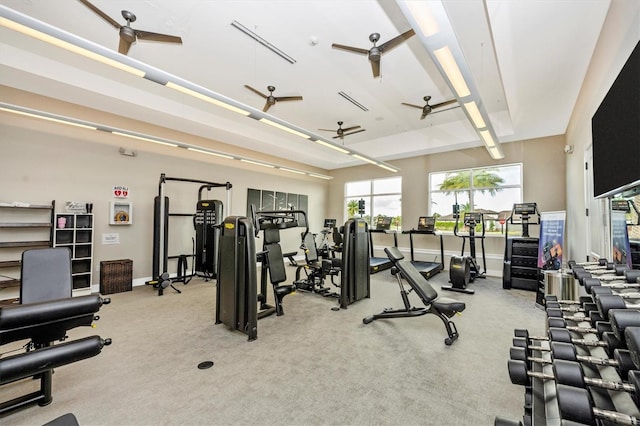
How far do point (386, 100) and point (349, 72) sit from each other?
137 cm

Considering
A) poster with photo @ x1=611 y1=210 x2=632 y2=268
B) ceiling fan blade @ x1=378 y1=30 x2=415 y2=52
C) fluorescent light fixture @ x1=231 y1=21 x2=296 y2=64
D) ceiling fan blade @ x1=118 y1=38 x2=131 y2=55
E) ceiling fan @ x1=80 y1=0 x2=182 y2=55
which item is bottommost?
poster with photo @ x1=611 y1=210 x2=632 y2=268

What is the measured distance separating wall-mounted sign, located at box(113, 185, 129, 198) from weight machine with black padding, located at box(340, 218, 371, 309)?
4.80m

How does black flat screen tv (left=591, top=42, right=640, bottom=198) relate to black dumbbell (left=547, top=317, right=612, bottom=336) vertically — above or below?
above

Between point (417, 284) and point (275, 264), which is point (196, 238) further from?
point (417, 284)

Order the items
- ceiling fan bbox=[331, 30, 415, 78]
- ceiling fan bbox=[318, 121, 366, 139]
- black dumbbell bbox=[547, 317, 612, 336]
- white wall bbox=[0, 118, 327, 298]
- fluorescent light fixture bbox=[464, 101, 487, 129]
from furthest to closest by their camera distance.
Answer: ceiling fan bbox=[318, 121, 366, 139]
white wall bbox=[0, 118, 327, 298]
fluorescent light fixture bbox=[464, 101, 487, 129]
ceiling fan bbox=[331, 30, 415, 78]
black dumbbell bbox=[547, 317, 612, 336]

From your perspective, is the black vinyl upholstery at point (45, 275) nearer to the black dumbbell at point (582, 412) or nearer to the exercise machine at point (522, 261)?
the black dumbbell at point (582, 412)

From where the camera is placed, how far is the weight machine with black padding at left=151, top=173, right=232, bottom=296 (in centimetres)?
547

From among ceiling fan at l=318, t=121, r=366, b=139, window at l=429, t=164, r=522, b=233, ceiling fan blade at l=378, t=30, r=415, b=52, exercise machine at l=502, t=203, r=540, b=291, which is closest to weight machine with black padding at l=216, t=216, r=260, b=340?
ceiling fan blade at l=378, t=30, r=415, b=52

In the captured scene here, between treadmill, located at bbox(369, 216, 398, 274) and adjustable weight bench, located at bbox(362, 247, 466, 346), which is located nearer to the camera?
adjustable weight bench, located at bbox(362, 247, 466, 346)

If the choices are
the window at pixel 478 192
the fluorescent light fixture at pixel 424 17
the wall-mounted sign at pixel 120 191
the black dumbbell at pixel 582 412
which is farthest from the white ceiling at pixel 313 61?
the black dumbbell at pixel 582 412

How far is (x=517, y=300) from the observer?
4.84 meters

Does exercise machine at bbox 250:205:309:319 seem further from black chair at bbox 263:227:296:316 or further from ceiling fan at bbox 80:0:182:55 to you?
ceiling fan at bbox 80:0:182:55

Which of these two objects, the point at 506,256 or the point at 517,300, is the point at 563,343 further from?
the point at 506,256

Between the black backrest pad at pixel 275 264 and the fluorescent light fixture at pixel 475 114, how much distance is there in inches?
136
